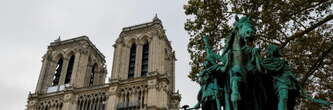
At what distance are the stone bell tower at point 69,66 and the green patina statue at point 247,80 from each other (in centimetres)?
4056

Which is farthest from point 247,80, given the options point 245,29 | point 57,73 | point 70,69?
point 57,73

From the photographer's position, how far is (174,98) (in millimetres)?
45062

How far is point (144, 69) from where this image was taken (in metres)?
43.0

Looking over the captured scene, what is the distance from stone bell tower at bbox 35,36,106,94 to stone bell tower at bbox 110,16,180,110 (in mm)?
4435

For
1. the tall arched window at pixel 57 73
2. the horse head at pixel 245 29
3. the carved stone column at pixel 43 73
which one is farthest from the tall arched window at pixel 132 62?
the horse head at pixel 245 29

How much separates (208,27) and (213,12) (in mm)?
502

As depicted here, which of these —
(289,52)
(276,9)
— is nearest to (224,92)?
(276,9)

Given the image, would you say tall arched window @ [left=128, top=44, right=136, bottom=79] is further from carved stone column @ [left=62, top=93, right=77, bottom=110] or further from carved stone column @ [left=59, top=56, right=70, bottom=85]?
carved stone column @ [left=59, top=56, right=70, bottom=85]

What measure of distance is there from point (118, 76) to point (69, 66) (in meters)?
9.08

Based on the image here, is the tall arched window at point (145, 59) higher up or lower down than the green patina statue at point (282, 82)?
higher up

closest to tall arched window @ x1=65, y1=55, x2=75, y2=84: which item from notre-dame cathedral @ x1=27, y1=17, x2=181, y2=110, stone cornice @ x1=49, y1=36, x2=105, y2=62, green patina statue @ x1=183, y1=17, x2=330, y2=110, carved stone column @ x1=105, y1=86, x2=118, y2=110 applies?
notre-dame cathedral @ x1=27, y1=17, x2=181, y2=110

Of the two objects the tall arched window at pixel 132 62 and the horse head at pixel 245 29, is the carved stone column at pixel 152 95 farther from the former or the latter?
the horse head at pixel 245 29

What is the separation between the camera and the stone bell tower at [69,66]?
45.3 meters

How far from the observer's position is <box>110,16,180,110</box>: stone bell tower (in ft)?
129
